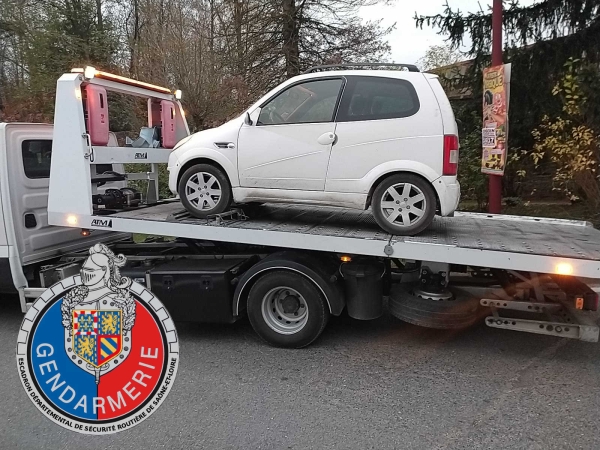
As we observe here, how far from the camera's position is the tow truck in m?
4.47

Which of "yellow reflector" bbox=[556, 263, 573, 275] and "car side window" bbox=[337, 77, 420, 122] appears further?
"car side window" bbox=[337, 77, 420, 122]

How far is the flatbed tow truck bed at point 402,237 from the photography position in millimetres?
4188

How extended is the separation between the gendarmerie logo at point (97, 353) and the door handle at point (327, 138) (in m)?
2.63

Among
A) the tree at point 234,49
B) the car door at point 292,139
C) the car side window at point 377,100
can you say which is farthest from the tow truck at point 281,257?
the tree at point 234,49

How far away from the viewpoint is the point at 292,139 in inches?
198

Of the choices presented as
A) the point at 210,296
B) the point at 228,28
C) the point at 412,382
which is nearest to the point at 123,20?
the point at 228,28

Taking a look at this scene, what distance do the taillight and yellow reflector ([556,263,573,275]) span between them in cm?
120

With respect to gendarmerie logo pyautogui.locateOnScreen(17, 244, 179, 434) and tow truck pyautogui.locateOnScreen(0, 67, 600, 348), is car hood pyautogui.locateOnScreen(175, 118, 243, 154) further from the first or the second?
gendarmerie logo pyautogui.locateOnScreen(17, 244, 179, 434)

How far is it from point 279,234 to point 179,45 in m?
10.3

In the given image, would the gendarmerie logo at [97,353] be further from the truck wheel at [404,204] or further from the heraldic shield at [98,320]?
the truck wheel at [404,204]

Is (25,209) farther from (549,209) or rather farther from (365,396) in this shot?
(549,209)

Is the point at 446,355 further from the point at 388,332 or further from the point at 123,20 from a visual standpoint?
the point at 123,20

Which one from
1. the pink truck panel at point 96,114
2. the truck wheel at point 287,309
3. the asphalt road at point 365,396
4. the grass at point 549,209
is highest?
the pink truck panel at point 96,114

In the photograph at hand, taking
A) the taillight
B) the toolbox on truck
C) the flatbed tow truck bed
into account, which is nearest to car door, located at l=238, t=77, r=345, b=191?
the flatbed tow truck bed
